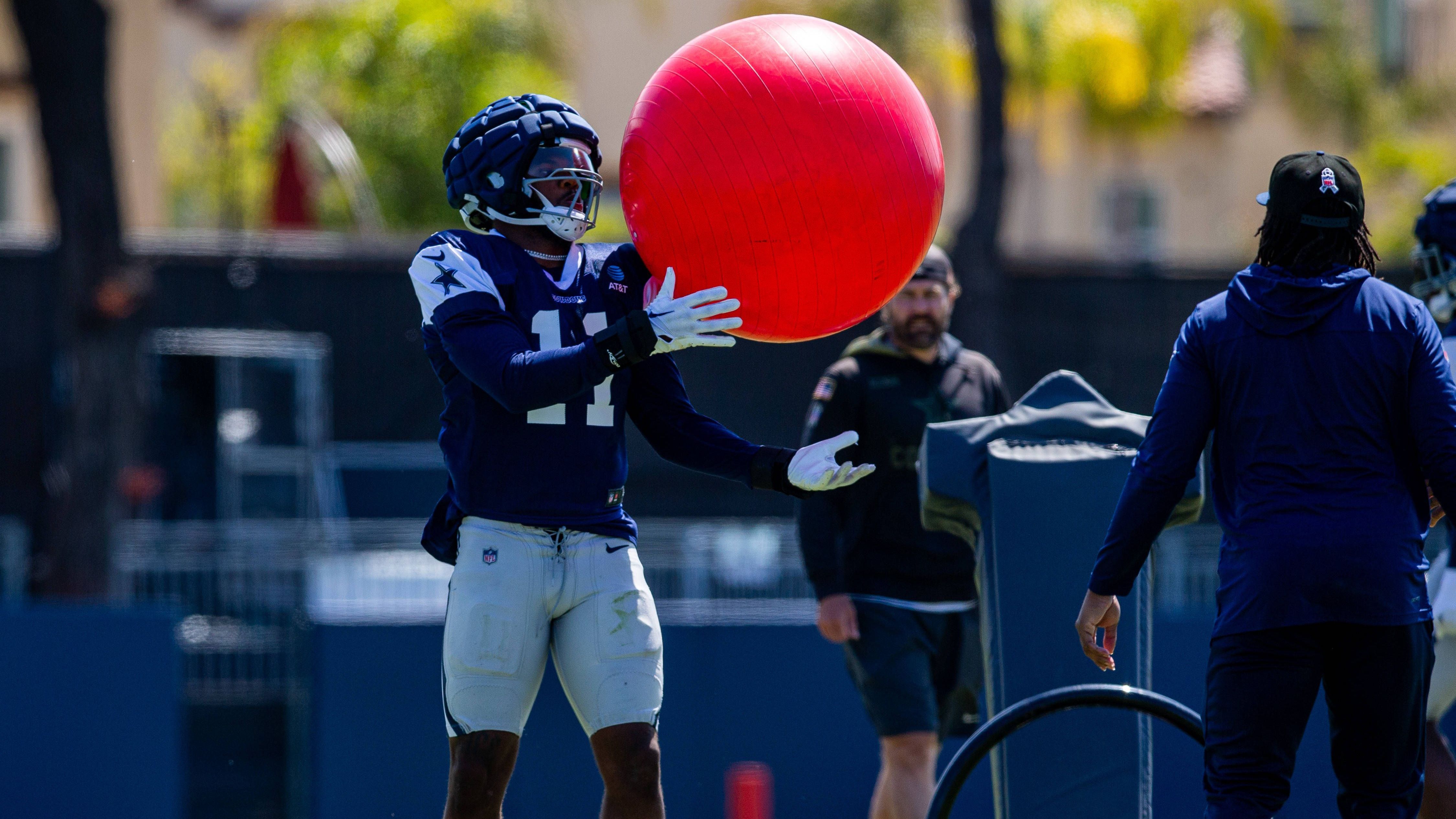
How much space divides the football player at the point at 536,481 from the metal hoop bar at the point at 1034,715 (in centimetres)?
99

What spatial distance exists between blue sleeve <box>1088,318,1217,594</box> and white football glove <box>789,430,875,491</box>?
574mm

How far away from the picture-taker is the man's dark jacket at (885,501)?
5645 mm

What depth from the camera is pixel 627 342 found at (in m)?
3.53

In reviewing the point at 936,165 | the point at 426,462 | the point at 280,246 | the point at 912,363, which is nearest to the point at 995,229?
the point at 426,462

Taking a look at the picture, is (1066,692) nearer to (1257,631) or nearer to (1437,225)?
(1257,631)

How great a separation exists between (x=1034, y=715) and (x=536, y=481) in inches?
61.3

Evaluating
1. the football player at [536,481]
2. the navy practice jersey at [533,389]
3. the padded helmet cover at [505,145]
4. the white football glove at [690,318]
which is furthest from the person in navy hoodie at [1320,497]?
the padded helmet cover at [505,145]

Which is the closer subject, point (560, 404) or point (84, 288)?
point (560, 404)

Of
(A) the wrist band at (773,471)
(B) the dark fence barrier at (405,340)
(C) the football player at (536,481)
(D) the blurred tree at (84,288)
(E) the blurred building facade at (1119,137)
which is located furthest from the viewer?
(E) the blurred building facade at (1119,137)

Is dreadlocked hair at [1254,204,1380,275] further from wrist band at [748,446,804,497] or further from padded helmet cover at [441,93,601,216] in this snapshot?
padded helmet cover at [441,93,601,216]

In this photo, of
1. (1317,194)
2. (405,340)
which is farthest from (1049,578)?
(405,340)

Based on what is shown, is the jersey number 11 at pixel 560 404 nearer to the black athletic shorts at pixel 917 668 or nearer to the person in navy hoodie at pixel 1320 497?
the person in navy hoodie at pixel 1320 497

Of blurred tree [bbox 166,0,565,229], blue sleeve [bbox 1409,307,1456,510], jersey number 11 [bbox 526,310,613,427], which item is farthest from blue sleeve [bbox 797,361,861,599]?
blurred tree [bbox 166,0,565,229]

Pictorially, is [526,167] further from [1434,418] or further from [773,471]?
[1434,418]
